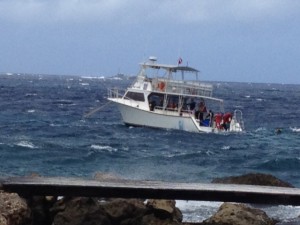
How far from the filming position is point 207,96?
37.8 m

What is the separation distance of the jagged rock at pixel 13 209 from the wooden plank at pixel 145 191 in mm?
317

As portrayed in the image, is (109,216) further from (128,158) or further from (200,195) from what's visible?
(128,158)

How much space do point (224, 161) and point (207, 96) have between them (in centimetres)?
1216

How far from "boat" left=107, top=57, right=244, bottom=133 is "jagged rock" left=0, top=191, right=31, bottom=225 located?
94.3 ft

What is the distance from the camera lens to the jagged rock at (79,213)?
885 centimetres

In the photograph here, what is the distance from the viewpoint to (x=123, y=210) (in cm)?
929

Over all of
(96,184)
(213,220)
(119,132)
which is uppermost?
(96,184)

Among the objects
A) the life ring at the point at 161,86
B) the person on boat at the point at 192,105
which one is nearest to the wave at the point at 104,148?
the life ring at the point at 161,86

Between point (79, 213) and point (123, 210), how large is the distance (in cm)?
67

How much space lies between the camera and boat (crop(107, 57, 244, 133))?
3694 centimetres

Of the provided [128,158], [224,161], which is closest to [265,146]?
[224,161]

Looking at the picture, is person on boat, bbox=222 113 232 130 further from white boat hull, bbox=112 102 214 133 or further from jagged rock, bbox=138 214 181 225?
jagged rock, bbox=138 214 181 225

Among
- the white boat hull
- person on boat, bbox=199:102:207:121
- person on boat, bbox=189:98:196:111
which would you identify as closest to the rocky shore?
the white boat hull

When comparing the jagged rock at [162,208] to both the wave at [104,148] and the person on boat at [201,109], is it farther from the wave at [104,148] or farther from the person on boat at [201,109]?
the person on boat at [201,109]
